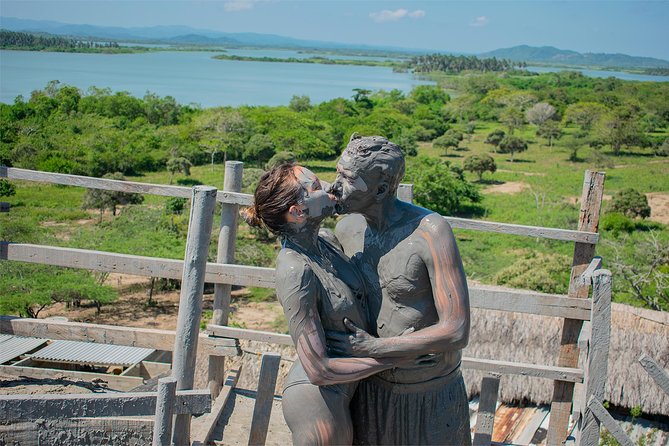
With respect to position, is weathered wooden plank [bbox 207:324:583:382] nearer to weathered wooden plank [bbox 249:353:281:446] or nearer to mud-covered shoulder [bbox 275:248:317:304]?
weathered wooden plank [bbox 249:353:281:446]

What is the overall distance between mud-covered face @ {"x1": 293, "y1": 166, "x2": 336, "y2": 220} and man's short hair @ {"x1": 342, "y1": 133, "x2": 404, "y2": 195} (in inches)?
5.7

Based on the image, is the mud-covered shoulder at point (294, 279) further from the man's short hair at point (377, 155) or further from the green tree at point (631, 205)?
the green tree at point (631, 205)

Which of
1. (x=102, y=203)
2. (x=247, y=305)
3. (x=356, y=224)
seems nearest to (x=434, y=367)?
(x=356, y=224)

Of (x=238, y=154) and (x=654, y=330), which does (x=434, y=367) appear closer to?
(x=654, y=330)

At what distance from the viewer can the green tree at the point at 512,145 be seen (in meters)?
34.0

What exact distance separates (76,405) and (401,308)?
4.29 ft

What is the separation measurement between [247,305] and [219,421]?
315 inches

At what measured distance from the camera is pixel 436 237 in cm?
216

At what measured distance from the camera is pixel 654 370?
140 inches

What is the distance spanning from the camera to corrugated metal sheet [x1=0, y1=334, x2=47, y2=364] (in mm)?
6441

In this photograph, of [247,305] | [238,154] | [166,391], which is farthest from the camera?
[238,154]

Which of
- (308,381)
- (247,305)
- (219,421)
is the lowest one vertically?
(247,305)

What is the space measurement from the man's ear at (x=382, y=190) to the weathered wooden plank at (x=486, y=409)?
154 centimetres

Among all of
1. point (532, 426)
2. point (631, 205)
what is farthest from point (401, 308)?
point (631, 205)
